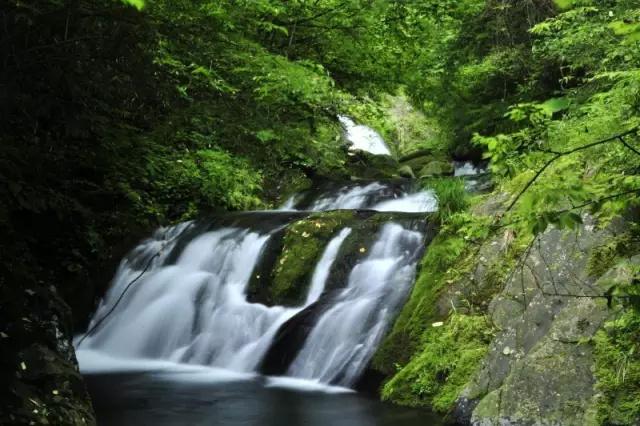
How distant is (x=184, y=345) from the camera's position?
775 centimetres

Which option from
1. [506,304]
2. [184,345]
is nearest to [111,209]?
[184,345]

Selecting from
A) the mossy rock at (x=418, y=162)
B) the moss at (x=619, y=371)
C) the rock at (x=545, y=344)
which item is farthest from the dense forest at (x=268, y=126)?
the mossy rock at (x=418, y=162)

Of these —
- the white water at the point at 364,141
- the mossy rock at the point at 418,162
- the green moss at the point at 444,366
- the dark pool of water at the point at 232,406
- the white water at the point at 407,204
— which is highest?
the white water at the point at 364,141

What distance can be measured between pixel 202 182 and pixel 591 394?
5274 millimetres

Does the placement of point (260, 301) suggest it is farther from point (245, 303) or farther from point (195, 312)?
point (195, 312)

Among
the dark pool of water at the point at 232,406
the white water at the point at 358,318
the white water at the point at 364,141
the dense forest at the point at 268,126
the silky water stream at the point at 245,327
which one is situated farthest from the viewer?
the white water at the point at 364,141

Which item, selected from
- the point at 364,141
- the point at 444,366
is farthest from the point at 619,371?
the point at 364,141

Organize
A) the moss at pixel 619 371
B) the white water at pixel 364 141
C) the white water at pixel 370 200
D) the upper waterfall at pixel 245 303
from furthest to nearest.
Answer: the white water at pixel 364 141 < the white water at pixel 370 200 < the upper waterfall at pixel 245 303 < the moss at pixel 619 371

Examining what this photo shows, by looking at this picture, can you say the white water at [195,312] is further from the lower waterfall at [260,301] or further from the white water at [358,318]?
the white water at [358,318]

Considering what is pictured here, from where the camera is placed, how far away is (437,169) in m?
14.7

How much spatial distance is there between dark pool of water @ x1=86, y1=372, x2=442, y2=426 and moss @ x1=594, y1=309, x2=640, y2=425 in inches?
50.7

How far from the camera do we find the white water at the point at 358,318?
634 cm

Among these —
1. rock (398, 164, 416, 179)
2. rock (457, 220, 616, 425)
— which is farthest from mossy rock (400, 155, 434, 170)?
rock (457, 220, 616, 425)

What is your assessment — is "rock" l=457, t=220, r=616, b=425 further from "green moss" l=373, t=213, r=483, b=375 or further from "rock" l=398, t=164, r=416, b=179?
"rock" l=398, t=164, r=416, b=179
